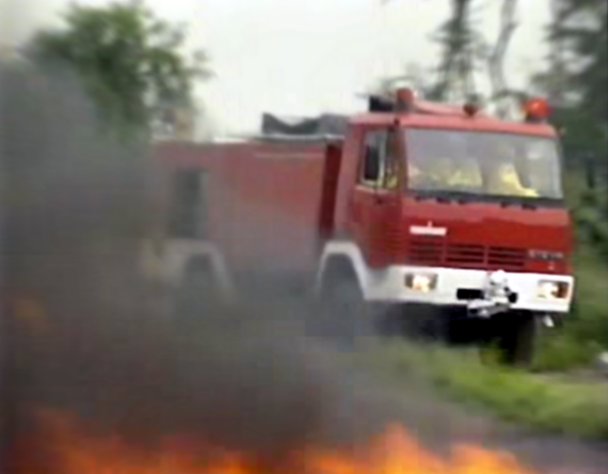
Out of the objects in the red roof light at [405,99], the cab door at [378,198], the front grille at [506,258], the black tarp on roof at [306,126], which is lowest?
the front grille at [506,258]

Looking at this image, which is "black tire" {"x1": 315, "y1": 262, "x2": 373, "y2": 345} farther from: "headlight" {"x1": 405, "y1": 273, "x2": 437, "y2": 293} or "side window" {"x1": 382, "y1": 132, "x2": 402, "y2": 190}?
"side window" {"x1": 382, "y1": 132, "x2": 402, "y2": 190}

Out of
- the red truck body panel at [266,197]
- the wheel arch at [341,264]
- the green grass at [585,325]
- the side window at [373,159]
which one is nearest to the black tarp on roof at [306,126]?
the red truck body panel at [266,197]

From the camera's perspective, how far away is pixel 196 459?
841 centimetres

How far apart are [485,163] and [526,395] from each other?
133cm

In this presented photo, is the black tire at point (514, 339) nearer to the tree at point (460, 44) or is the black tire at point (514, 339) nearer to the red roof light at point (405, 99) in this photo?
the red roof light at point (405, 99)

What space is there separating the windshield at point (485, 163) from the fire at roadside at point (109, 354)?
2.72 meters

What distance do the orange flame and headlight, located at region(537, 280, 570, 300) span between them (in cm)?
226

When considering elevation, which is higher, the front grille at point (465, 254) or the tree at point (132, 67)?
the tree at point (132, 67)

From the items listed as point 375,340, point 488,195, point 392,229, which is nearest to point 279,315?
point 375,340

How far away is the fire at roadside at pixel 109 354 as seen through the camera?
8.16 meters

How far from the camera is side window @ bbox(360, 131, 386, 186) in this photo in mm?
11000

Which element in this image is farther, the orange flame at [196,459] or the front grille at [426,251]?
the front grille at [426,251]

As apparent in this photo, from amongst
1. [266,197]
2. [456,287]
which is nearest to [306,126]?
[266,197]

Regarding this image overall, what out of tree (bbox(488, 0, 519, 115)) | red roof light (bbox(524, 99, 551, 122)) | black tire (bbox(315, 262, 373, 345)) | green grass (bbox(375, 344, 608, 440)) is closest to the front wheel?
black tire (bbox(315, 262, 373, 345))
